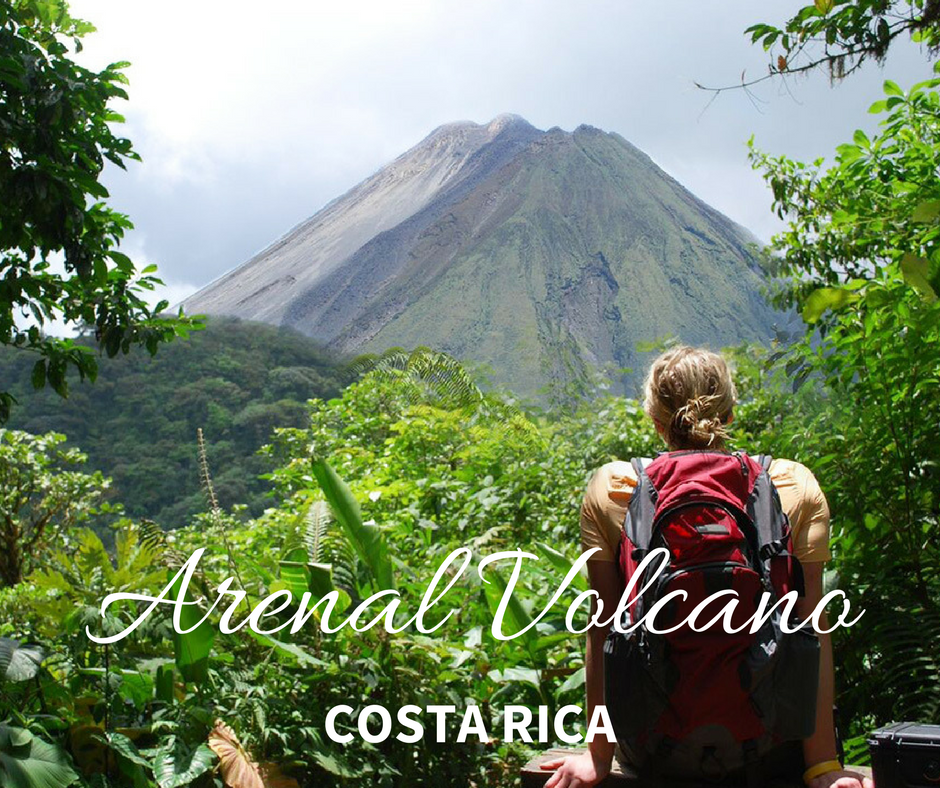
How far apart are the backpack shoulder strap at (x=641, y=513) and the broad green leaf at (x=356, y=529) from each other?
116cm

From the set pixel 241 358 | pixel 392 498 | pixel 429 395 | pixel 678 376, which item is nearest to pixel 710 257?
pixel 241 358

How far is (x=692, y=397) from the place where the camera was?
56.8 inches

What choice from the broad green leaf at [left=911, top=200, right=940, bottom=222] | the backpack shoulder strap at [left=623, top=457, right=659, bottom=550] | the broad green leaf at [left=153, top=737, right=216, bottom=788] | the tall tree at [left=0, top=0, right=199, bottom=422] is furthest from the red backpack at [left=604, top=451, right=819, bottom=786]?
the tall tree at [left=0, top=0, right=199, bottom=422]

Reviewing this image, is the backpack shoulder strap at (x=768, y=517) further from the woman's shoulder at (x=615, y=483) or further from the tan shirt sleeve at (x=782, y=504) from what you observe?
the woman's shoulder at (x=615, y=483)

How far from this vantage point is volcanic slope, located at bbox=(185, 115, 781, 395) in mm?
27109

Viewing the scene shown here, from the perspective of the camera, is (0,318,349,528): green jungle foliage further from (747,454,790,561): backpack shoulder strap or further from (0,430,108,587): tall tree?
(747,454,790,561): backpack shoulder strap

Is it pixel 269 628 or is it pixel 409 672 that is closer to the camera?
pixel 409 672

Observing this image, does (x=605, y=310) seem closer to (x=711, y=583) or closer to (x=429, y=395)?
(x=429, y=395)

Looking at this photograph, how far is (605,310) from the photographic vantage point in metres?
29.4

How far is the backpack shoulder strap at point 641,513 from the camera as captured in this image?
4.31ft

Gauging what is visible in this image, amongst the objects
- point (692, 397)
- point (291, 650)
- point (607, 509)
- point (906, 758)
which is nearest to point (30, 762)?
point (291, 650)

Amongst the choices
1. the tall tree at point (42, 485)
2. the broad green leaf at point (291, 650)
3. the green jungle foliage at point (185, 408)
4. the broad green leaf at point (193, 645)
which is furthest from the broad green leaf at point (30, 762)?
the green jungle foliage at point (185, 408)

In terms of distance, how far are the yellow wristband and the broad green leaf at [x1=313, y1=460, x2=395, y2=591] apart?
1263 millimetres

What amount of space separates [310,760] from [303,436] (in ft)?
16.9
